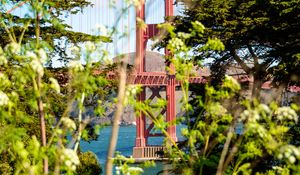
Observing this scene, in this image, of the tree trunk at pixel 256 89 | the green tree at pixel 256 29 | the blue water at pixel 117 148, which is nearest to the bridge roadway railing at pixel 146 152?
the blue water at pixel 117 148

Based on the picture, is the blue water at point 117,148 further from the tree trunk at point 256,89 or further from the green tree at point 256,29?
the tree trunk at point 256,89

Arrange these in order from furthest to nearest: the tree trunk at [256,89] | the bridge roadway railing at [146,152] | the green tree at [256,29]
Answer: the bridge roadway railing at [146,152] → the green tree at [256,29] → the tree trunk at [256,89]

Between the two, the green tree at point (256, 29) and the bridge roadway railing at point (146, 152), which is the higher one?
the green tree at point (256, 29)

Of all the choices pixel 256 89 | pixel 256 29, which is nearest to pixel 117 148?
pixel 256 29

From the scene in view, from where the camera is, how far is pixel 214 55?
15336 mm

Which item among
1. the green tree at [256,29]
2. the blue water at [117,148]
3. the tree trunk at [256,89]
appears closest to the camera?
the tree trunk at [256,89]

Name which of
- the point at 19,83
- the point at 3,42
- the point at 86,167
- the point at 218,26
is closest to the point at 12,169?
the point at 86,167

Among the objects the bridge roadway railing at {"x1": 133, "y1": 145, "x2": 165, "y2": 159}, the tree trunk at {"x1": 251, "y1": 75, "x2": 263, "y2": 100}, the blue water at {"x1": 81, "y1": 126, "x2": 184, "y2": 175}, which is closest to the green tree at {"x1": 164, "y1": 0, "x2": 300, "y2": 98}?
the tree trunk at {"x1": 251, "y1": 75, "x2": 263, "y2": 100}

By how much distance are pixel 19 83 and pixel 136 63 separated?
1.68 meters

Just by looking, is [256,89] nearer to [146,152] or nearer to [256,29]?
[256,29]

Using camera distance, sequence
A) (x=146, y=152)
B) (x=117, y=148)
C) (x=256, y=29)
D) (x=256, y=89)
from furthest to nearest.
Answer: (x=117, y=148), (x=146, y=152), (x=256, y=29), (x=256, y=89)

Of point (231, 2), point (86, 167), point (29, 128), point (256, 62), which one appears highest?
point (231, 2)

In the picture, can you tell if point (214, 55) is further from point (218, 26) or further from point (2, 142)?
point (2, 142)

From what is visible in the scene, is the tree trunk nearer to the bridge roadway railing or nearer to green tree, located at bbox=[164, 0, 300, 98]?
green tree, located at bbox=[164, 0, 300, 98]
